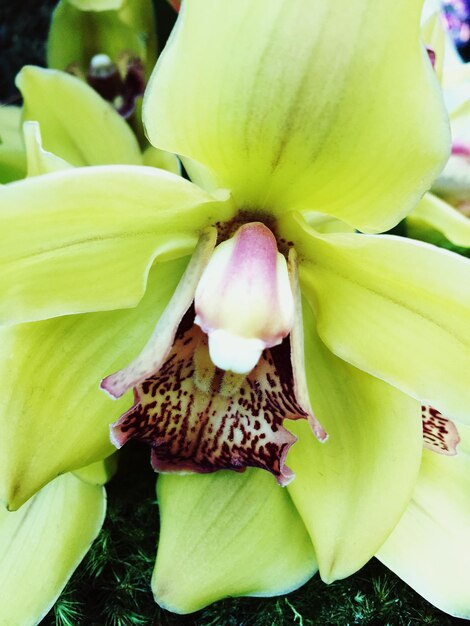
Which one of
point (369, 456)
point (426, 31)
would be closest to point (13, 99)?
point (426, 31)

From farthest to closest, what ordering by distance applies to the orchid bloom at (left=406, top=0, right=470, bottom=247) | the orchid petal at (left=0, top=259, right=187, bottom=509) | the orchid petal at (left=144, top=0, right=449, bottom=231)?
the orchid bloom at (left=406, top=0, right=470, bottom=247) < the orchid petal at (left=0, top=259, right=187, bottom=509) < the orchid petal at (left=144, top=0, right=449, bottom=231)

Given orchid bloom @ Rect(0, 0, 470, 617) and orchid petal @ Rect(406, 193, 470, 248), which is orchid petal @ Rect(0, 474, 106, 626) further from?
orchid petal @ Rect(406, 193, 470, 248)

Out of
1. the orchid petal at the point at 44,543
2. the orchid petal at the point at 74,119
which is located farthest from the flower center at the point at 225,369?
the orchid petal at the point at 74,119

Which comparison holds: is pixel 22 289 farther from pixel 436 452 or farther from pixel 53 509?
pixel 436 452

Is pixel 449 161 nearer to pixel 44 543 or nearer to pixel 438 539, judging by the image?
pixel 438 539

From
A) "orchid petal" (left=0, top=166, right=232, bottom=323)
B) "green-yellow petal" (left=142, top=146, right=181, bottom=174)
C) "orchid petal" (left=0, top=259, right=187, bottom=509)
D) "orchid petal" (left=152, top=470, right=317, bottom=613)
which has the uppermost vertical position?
"orchid petal" (left=0, top=166, right=232, bottom=323)

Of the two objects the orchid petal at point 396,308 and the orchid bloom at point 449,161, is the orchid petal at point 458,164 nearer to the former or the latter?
the orchid bloom at point 449,161

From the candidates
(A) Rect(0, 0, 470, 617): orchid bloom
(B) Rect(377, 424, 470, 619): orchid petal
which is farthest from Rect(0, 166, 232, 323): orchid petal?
(B) Rect(377, 424, 470, 619): orchid petal
